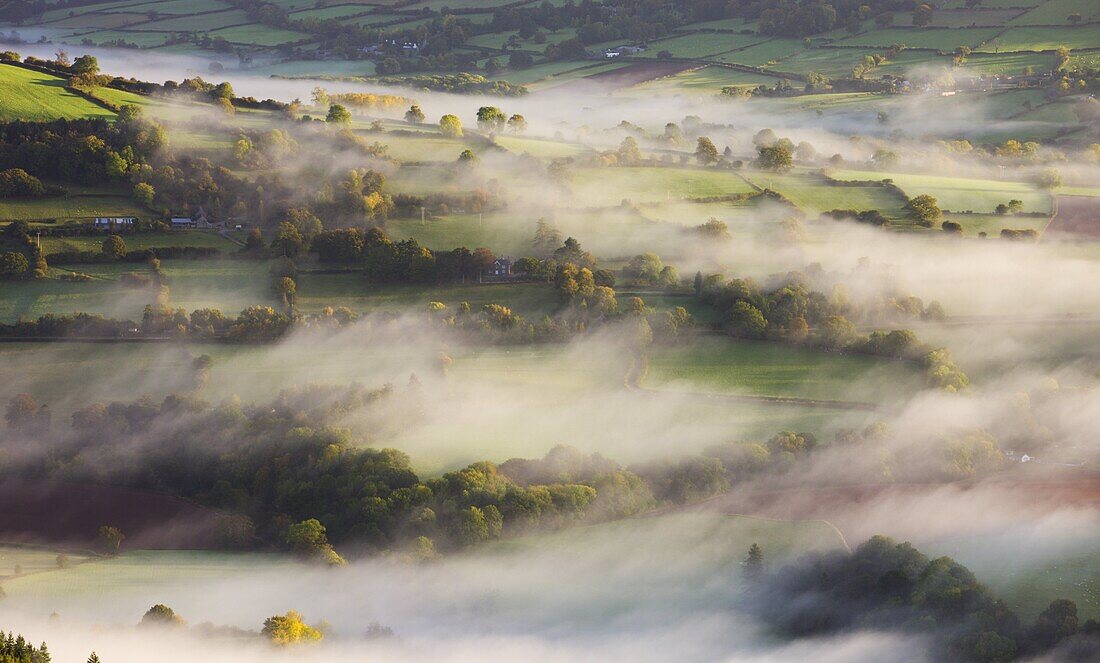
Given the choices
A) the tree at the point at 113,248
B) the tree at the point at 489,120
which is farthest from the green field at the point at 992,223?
the tree at the point at 113,248

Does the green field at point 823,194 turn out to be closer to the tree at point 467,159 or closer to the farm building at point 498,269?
the tree at point 467,159

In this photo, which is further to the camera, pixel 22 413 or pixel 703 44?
pixel 703 44

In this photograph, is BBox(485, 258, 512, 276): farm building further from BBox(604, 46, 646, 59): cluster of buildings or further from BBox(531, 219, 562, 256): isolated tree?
BBox(604, 46, 646, 59): cluster of buildings

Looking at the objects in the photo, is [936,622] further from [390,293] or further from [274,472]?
[390,293]

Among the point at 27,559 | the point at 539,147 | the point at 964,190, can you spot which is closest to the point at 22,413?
the point at 27,559

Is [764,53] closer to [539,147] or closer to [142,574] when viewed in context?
[539,147]

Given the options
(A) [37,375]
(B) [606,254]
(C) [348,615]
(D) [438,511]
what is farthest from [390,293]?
(C) [348,615]

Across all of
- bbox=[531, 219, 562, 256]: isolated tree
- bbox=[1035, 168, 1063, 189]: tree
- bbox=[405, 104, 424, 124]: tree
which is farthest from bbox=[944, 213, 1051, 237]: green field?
bbox=[405, 104, 424, 124]: tree
